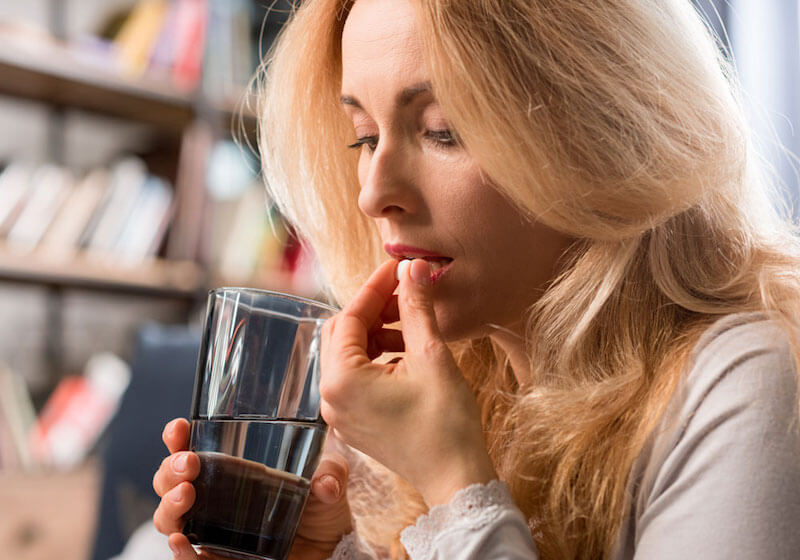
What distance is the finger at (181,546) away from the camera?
751 millimetres

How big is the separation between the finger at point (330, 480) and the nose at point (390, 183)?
0.90ft

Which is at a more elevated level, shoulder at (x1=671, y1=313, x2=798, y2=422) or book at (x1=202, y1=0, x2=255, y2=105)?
book at (x1=202, y1=0, x2=255, y2=105)

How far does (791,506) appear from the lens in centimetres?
64

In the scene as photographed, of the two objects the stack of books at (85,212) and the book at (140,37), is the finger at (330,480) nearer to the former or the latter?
the stack of books at (85,212)

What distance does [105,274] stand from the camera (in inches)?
93.5

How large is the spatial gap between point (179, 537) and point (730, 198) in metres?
0.67

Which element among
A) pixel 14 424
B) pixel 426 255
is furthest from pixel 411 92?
pixel 14 424

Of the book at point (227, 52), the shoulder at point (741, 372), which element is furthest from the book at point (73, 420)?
→ the shoulder at point (741, 372)

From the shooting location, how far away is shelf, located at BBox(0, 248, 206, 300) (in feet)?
7.30

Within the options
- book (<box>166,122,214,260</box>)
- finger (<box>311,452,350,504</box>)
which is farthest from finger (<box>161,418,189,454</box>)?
book (<box>166,122,214,260</box>)

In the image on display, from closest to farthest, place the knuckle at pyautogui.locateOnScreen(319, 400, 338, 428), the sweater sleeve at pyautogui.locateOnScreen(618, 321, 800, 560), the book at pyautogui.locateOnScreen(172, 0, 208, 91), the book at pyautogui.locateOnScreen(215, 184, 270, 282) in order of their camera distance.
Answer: the sweater sleeve at pyautogui.locateOnScreen(618, 321, 800, 560)
the knuckle at pyautogui.locateOnScreen(319, 400, 338, 428)
the book at pyautogui.locateOnScreen(172, 0, 208, 91)
the book at pyautogui.locateOnScreen(215, 184, 270, 282)

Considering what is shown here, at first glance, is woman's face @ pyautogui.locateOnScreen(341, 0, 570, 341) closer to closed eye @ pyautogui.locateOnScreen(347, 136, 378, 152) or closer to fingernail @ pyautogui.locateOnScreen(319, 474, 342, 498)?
closed eye @ pyautogui.locateOnScreen(347, 136, 378, 152)

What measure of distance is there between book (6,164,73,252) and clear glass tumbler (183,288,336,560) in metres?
1.73

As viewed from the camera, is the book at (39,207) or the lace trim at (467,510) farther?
the book at (39,207)
